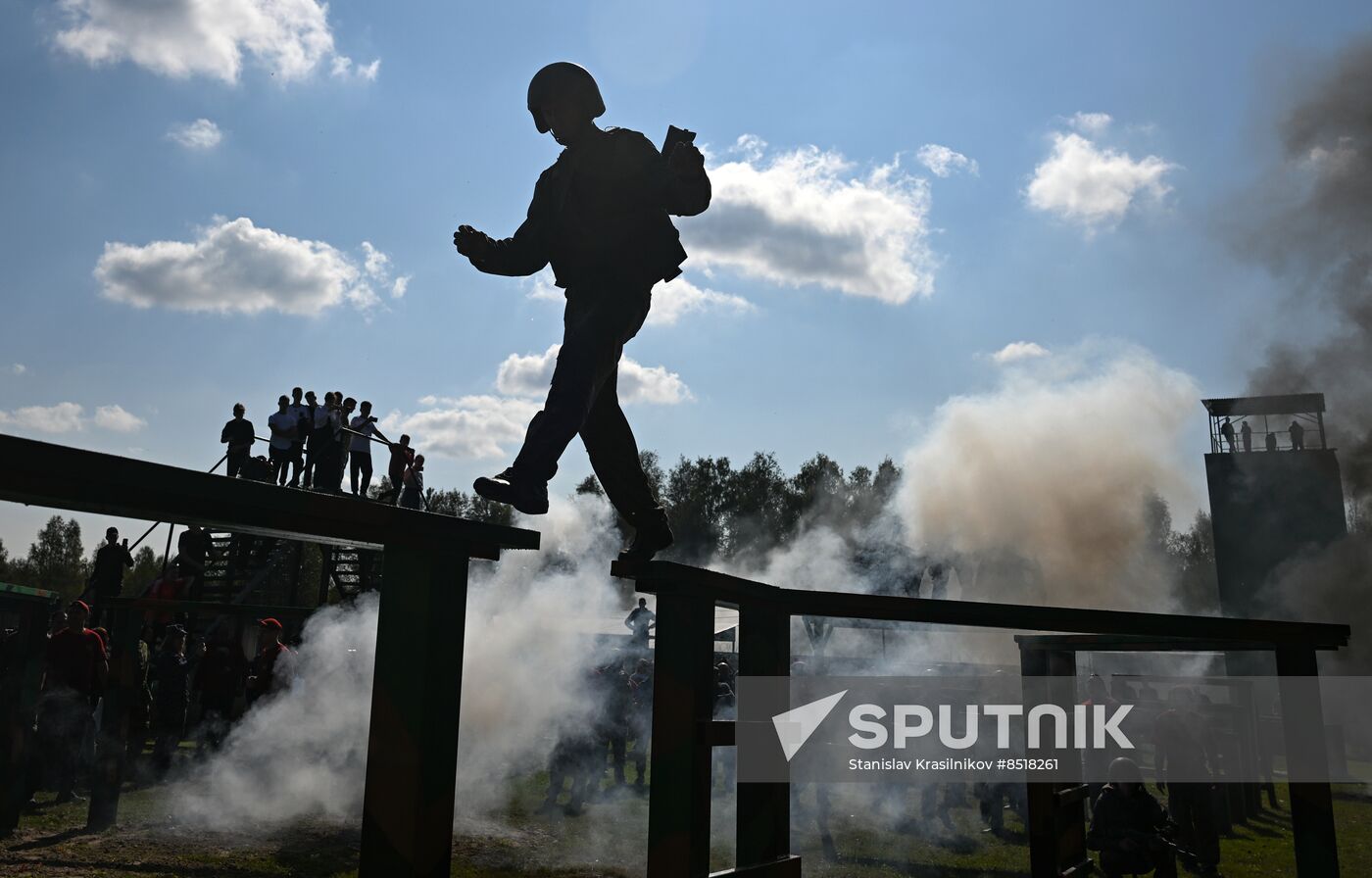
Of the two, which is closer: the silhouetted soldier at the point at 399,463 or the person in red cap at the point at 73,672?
the person in red cap at the point at 73,672

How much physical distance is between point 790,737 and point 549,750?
9592mm

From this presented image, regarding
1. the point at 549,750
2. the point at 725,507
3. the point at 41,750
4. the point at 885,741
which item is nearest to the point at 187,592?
the point at 41,750

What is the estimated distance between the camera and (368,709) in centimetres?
1080

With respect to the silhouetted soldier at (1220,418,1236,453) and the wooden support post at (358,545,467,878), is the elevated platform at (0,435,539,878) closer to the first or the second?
the wooden support post at (358,545,467,878)

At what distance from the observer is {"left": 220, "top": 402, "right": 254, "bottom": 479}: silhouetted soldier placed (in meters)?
14.5

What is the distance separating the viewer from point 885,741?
4.20 m

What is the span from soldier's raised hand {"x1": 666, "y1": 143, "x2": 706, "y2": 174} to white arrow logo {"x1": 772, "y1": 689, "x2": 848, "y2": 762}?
156 cm

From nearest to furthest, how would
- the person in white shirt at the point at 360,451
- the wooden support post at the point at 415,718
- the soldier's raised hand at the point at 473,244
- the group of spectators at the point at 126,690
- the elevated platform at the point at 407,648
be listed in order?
the elevated platform at the point at 407,648 < the wooden support post at the point at 415,718 < the soldier's raised hand at the point at 473,244 < the group of spectators at the point at 126,690 < the person in white shirt at the point at 360,451

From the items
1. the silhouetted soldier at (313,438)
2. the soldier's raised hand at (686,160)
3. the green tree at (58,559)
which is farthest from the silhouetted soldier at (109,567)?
the green tree at (58,559)

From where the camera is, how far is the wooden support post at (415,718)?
1.61 meters

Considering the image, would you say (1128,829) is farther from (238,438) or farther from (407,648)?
(238,438)

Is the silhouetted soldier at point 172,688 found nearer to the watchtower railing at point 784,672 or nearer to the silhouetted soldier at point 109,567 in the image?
the silhouetted soldier at point 109,567

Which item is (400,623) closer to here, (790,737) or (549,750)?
(790,737)

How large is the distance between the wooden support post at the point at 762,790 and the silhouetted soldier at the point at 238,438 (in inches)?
522
